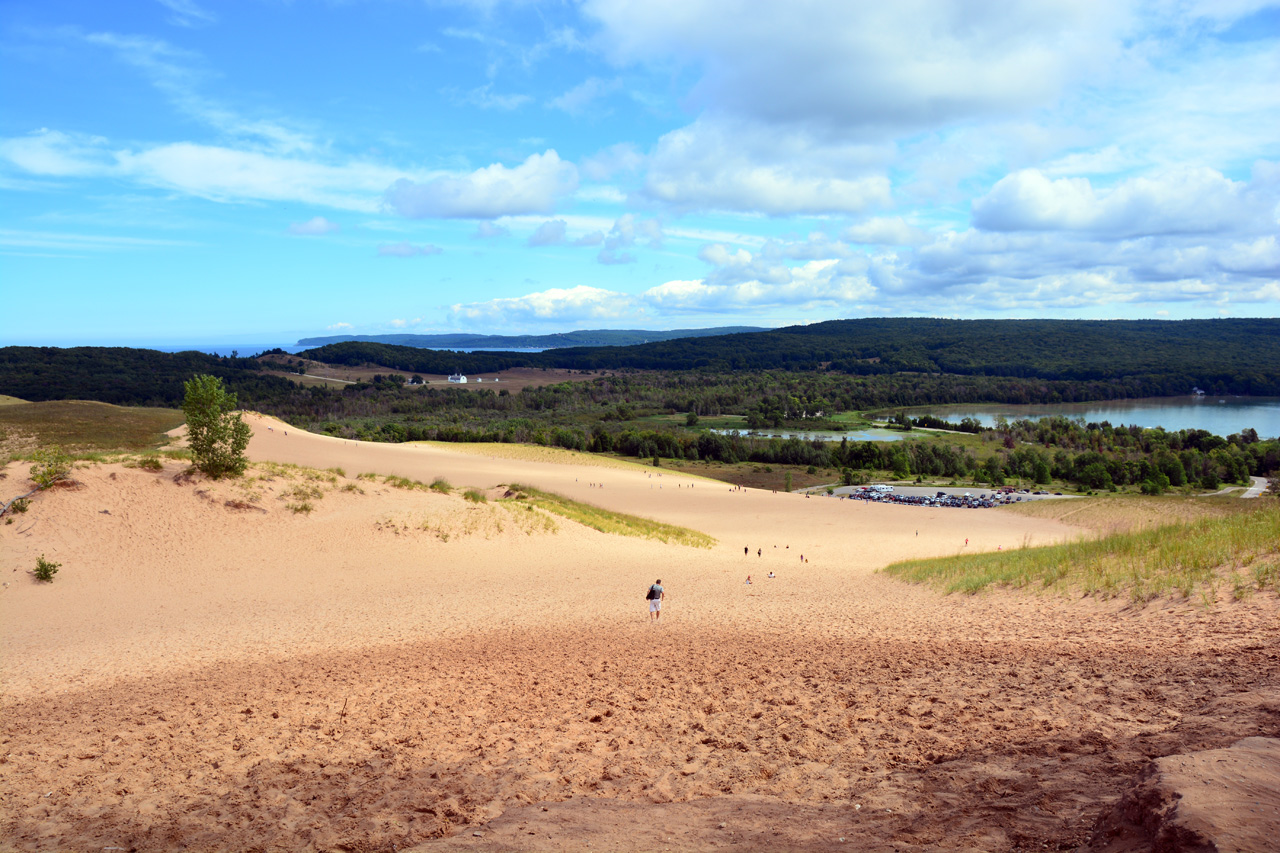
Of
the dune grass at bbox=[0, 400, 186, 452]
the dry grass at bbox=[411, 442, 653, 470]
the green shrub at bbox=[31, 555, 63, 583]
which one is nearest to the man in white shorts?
the green shrub at bbox=[31, 555, 63, 583]

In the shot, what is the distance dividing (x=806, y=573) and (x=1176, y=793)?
16.5 meters

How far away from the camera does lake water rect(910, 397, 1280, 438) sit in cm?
11412

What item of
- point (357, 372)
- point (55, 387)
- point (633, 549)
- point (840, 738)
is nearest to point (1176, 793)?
point (840, 738)

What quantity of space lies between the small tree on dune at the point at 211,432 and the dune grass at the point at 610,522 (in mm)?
9967

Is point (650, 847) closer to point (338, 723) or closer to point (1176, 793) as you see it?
point (1176, 793)

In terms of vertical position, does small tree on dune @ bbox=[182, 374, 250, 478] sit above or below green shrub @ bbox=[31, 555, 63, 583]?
above

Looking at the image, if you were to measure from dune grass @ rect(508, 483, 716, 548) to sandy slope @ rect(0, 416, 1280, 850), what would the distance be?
8018mm

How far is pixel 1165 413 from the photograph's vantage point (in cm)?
13338

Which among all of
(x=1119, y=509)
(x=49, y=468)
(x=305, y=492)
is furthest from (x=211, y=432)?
(x=1119, y=509)

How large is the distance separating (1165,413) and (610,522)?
151274 mm

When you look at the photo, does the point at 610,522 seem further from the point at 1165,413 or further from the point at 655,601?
the point at 1165,413

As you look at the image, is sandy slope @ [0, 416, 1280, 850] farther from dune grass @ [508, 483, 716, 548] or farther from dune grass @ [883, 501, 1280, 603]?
dune grass @ [508, 483, 716, 548]

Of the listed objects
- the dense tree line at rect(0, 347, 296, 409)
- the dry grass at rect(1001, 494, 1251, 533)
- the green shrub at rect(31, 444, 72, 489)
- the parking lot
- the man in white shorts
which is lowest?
the parking lot

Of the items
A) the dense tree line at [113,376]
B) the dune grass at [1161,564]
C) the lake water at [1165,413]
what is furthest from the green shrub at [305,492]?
the lake water at [1165,413]
